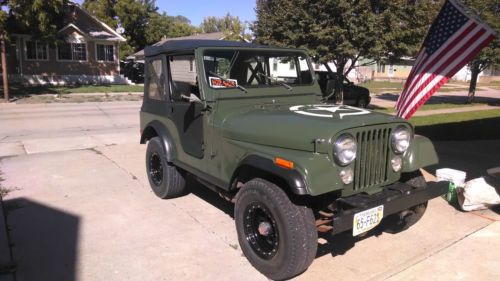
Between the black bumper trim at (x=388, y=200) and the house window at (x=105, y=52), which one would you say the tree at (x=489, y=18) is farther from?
the house window at (x=105, y=52)

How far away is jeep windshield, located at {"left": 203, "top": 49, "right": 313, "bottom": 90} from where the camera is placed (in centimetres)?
445

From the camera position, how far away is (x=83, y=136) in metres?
10.5

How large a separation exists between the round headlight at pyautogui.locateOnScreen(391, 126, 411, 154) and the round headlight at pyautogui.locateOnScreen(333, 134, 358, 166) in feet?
1.73

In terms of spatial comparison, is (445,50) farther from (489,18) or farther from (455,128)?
(489,18)

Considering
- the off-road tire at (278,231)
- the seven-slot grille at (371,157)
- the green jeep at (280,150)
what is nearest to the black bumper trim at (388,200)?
the green jeep at (280,150)

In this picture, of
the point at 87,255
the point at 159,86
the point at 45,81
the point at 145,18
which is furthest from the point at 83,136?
the point at 145,18

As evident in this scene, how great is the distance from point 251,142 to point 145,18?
4415cm


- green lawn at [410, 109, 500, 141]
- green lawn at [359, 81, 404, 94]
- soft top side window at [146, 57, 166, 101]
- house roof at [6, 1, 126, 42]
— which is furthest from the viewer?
green lawn at [359, 81, 404, 94]

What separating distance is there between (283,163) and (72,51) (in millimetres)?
29341

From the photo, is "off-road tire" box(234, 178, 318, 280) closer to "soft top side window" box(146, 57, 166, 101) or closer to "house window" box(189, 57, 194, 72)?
"house window" box(189, 57, 194, 72)

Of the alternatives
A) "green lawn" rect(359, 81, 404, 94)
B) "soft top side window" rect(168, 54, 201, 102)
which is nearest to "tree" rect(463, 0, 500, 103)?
"green lawn" rect(359, 81, 404, 94)

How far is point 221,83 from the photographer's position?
14.5ft

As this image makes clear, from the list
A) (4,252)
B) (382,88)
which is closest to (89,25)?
(382,88)

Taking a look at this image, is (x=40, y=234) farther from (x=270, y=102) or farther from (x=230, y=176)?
(x=270, y=102)
